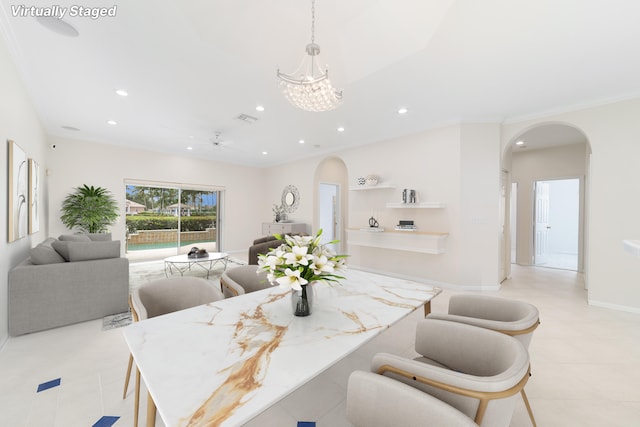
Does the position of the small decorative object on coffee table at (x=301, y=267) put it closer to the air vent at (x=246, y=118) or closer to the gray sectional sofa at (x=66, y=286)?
the gray sectional sofa at (x=66, y=286)

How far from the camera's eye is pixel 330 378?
6.35 feet

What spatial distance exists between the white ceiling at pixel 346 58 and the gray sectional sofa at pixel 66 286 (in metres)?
2.01

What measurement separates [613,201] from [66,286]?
6.60m

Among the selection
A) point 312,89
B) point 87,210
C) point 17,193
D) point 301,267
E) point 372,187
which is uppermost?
point 312,89

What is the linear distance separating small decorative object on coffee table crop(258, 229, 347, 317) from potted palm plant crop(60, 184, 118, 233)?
221 inches

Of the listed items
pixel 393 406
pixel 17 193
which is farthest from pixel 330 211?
pixel 393 406

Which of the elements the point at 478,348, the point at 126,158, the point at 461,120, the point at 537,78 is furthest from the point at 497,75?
the point at 126,158

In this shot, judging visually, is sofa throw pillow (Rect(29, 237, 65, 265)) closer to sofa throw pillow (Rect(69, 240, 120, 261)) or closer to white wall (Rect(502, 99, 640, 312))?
sofa throw pillow (Rect(69, 240, 120, 261))

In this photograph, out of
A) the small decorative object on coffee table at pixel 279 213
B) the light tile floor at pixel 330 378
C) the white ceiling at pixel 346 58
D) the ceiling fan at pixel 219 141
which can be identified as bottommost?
the light tile floor at pixel 330 378

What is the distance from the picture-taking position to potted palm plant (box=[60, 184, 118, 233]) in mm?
5070

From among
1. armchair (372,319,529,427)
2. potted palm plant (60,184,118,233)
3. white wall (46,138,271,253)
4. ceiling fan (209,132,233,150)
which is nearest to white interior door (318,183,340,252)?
white wall (46,138,271,253)

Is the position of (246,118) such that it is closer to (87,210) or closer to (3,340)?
(3,340)

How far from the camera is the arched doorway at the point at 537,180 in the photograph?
193 inches

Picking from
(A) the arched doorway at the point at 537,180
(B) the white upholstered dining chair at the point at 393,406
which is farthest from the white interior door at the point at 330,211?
(B) the white upholstered dining chair at the point at 393,406
